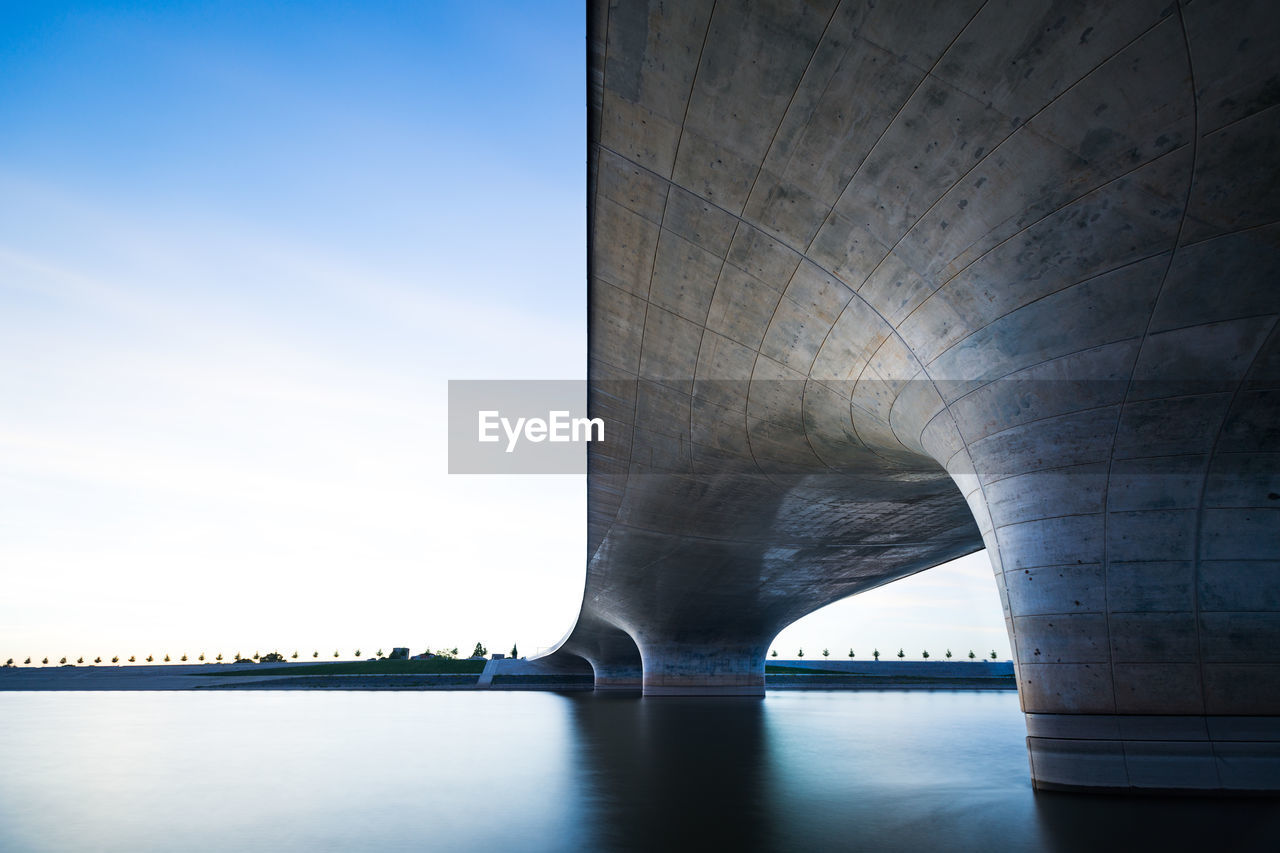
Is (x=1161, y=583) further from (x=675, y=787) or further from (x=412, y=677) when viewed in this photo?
(x=412, y=677)

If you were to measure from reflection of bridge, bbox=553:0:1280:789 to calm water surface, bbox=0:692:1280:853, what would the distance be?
4.87 feet

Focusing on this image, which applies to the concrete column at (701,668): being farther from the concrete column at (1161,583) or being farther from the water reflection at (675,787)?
the concrete column at (1161,583)

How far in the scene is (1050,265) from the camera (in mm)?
8375

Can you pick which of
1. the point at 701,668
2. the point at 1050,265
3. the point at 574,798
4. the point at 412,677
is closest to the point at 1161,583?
the point at 1050,265

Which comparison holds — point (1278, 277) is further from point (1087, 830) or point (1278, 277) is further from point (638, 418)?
point (638, 418)

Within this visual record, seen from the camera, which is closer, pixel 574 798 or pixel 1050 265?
pixel 1050 265

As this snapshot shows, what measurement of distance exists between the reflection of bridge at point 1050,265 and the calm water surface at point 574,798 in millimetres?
1484

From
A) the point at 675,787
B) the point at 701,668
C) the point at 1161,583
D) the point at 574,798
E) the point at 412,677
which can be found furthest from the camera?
the point at 412,677

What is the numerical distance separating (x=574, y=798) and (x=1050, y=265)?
7.93 m

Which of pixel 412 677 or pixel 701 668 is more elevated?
pixel 701 668

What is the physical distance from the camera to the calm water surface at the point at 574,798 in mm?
6492

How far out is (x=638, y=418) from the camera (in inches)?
712

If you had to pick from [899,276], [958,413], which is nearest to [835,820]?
[958,413]

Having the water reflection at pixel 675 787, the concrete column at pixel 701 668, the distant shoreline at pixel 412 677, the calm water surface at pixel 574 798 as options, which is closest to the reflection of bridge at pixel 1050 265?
the calm water surface at pixel 574 798
